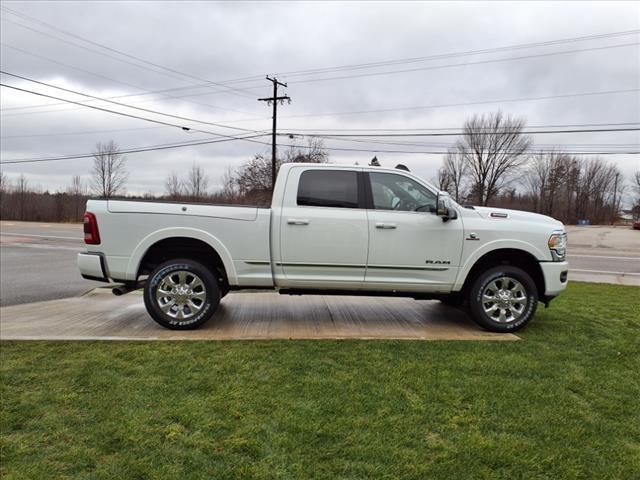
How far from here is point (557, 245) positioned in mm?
5664

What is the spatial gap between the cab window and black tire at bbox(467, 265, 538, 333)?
3.56ft

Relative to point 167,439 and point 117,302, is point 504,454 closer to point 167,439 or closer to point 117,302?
point 167,439

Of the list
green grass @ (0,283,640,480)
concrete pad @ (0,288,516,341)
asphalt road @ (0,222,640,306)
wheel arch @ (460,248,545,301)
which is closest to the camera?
green grass @ (0,283,640,480)

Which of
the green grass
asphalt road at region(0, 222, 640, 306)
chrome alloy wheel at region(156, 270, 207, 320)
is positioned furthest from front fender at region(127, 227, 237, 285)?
asphalt road at region(0, 222, 640, 306)

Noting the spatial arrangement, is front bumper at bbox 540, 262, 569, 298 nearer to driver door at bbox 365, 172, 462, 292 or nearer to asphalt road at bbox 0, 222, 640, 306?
driver door at bbox 365, 172, 462, 292

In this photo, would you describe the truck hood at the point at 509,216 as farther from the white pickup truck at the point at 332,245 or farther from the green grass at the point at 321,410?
the green grass at the point at 321,410

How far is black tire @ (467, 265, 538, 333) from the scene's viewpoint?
5590 millimetres

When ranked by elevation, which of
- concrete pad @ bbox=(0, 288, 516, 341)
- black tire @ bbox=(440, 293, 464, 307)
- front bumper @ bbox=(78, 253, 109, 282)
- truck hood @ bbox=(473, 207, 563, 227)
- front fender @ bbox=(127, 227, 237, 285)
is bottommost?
concrete pad @ bbox=(0, 288, 516, 341)

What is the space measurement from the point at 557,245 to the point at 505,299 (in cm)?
91

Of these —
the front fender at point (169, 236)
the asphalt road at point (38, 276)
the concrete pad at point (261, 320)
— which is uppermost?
the front fender at point (169, 236)

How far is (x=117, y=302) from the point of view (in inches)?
289

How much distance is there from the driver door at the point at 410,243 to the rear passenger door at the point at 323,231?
0.52ft

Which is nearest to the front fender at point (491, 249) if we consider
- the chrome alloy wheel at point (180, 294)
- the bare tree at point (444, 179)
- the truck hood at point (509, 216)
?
the truck hood at point (509, 216)

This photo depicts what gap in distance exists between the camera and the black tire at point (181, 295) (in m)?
5.46
